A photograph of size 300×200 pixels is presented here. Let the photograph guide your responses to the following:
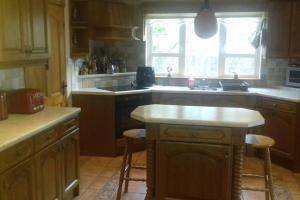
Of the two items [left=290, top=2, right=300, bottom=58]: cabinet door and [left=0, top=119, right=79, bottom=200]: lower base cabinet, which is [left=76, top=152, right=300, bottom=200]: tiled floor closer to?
[left=0, top=119, right=79, bottom=200]: lower base cabinet

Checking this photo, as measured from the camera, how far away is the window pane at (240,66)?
16.3ft

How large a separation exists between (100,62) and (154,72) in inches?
33.0

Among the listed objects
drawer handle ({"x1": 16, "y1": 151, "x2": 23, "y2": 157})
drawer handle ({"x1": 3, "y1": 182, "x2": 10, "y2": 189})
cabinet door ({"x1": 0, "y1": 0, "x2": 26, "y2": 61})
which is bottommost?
drawer handle ({"x1": 3, "y1": 182, "x2": 10, "y2": 189})

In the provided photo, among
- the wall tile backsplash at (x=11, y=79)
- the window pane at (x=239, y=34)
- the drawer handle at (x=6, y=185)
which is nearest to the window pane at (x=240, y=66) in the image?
the window pane at (x=239, y=34)

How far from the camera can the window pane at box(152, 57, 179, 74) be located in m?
5.23

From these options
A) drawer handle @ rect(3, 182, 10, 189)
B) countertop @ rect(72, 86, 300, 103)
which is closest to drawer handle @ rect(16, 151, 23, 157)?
drawer handle @ rect(3, 182, 10, 189)

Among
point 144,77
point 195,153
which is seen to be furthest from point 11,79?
point 144,77

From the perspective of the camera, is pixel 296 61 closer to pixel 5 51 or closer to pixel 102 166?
pixel 102 166

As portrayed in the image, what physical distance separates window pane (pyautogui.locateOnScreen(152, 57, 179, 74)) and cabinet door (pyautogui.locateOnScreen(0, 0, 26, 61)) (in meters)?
2.86

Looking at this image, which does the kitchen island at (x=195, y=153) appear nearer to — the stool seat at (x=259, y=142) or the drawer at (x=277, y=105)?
the stool seat at (x=259, y=142)

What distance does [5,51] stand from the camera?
2410 mm

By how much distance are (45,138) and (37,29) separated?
99cm

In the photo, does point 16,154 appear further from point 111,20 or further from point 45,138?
point 111,20

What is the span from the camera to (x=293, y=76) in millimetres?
4496
